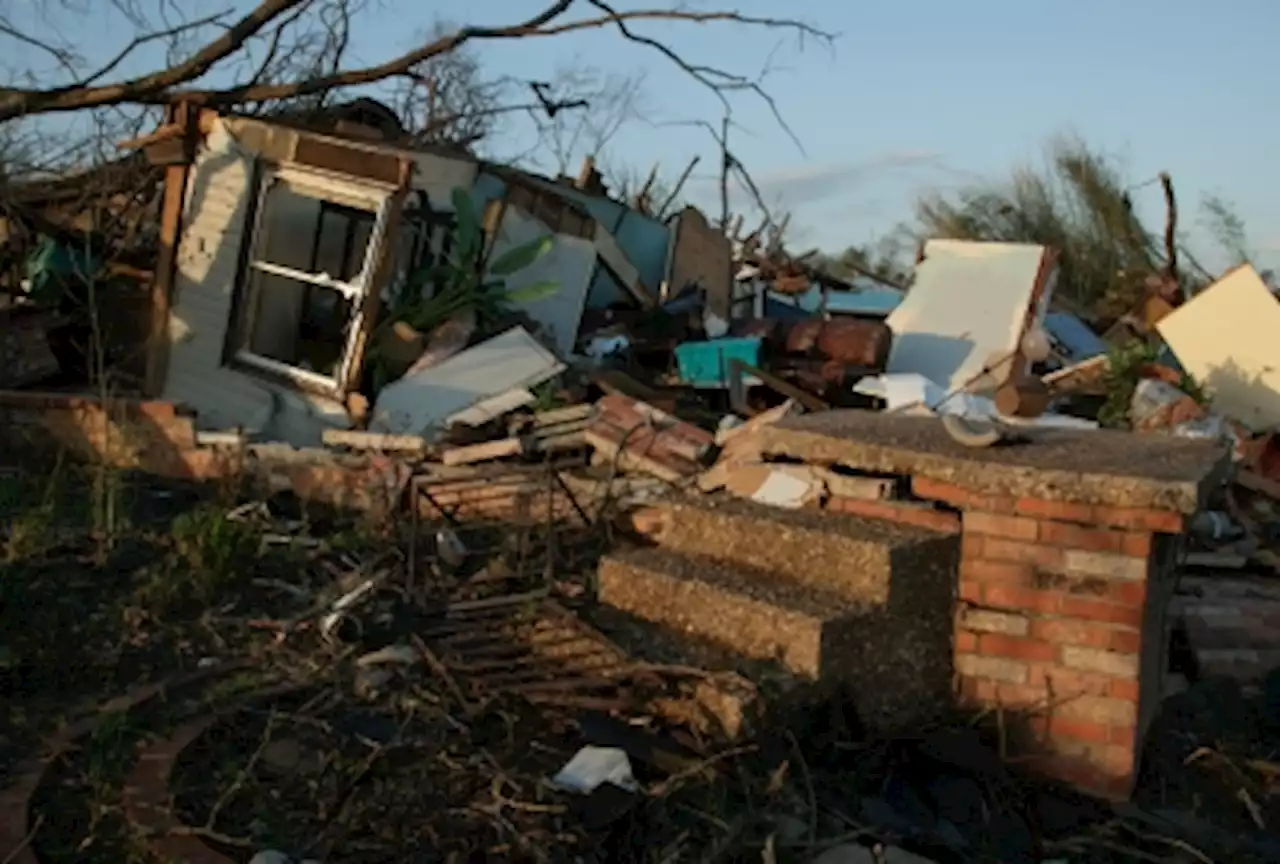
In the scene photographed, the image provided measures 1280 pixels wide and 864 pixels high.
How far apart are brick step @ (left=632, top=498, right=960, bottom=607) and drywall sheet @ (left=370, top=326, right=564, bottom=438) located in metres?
3.66

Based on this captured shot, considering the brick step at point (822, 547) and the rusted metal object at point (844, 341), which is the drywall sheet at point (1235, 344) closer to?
the rusted metal object at point (844, 341)

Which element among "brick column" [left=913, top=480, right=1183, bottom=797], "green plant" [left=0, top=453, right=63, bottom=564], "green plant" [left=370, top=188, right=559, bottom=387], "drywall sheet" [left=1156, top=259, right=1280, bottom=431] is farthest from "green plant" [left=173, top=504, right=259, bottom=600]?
"drywall sheet" [left=1156, top=259, right=1280, bottom=431]

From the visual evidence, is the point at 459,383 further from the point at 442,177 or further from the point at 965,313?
the point at 965,313

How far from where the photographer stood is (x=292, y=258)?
9117 mm

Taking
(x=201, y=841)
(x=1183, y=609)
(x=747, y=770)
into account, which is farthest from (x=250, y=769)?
Result: (x=1183, y=609)

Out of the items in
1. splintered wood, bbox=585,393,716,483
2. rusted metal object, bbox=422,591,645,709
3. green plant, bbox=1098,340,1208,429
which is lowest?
rusted metal object, bbox=422,591,645,709

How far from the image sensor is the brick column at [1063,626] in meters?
3.89

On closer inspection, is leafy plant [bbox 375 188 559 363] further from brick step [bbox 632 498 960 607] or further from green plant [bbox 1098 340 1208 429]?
brick step [bbox 632 498 960 607]

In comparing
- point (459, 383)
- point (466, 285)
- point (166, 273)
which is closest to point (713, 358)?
point (459, 383)

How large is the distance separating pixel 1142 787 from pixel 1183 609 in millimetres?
1828

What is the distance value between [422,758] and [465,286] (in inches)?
227

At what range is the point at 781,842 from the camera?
3.26 m

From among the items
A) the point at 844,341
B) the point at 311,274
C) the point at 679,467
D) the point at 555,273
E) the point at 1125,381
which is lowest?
the point at 679,467

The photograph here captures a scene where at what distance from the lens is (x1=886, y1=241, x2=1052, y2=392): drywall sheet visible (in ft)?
30.0
